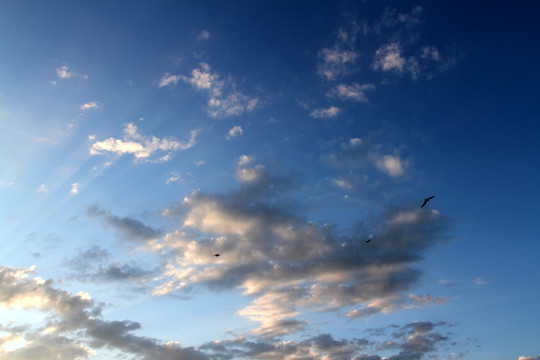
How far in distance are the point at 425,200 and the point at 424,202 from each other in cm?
62

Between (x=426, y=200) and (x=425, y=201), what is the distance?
426 millimetres

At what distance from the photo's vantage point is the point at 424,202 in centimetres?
8181

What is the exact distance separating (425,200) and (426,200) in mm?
282

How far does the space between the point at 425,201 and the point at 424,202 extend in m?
0.39

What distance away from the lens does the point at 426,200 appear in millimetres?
81250

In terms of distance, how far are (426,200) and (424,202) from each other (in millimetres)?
814

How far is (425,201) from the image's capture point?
81.6m

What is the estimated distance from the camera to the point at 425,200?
81500 mm

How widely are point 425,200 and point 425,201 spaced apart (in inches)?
10.4
